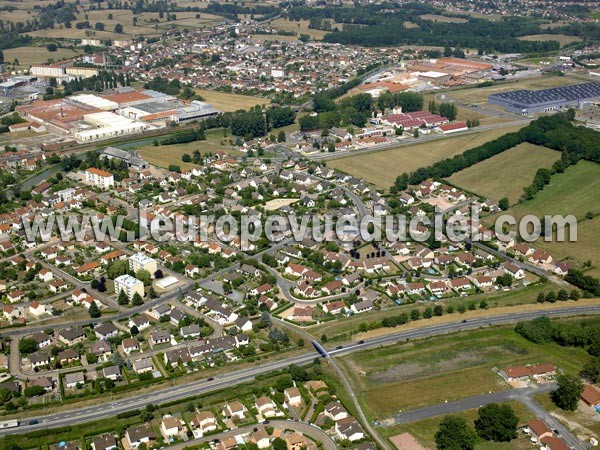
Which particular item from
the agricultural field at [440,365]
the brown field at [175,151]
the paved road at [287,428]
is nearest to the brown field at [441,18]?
the brown field at [175,151]

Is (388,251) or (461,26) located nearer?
(388,251)

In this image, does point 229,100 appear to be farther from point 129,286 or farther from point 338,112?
point 129,286

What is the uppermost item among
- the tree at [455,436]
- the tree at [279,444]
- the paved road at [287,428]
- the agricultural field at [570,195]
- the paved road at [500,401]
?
the agricultural field at [570,195]

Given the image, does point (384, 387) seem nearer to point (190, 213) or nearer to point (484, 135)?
point (190, 213)

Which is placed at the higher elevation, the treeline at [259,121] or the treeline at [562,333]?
the treeline at [259,121]

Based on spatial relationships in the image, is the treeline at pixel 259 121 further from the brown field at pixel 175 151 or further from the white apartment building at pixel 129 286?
the white apartment building at pixel 129 286

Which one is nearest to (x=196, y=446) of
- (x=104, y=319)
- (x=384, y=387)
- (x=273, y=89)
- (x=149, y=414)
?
(x=149, y=414)

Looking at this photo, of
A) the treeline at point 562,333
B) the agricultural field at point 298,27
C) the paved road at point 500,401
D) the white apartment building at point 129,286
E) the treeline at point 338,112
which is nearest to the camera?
the paved road at point 500,401

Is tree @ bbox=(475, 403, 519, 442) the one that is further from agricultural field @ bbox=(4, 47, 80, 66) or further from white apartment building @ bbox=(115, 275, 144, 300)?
agricultural field @ bbox=(4, 47, 80, 66)
